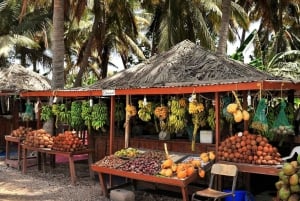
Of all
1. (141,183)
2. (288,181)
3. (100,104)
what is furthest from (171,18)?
(288,181)

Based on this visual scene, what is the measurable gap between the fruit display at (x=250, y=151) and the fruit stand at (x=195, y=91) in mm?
36

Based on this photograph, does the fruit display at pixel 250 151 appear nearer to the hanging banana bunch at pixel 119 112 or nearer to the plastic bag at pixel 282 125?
the plastic bag at pixel 282 125

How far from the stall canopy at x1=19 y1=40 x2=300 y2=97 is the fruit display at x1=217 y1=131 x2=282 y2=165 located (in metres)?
0.99

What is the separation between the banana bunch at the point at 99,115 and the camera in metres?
10.5

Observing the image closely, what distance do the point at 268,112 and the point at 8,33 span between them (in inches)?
610

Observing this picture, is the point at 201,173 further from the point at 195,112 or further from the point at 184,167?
the point at 195,112

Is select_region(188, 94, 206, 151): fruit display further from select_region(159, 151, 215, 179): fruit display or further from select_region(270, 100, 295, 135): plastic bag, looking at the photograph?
select_region(270, 100, 295, 135): plastic bag

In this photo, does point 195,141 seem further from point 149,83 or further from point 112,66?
point 112,66

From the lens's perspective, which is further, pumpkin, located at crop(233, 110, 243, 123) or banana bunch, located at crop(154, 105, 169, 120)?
banana bunch, located at crop(154, 105, 169, 120)

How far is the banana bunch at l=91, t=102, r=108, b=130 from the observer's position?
10.5 metres

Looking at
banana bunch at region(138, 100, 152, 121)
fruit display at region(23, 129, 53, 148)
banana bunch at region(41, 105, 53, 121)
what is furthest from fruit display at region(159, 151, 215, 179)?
banana bunch at region(41, 105, 53, 121)

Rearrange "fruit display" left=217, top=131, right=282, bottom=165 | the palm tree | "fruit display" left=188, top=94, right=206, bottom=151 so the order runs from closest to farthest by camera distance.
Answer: "fruit display" left=217, top=131, right=282, bottom=165, "fruit display" left=188, top=94, right=206, bottom=151, the palm tree

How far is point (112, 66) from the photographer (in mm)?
37938

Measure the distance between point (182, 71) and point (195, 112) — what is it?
1506mm
